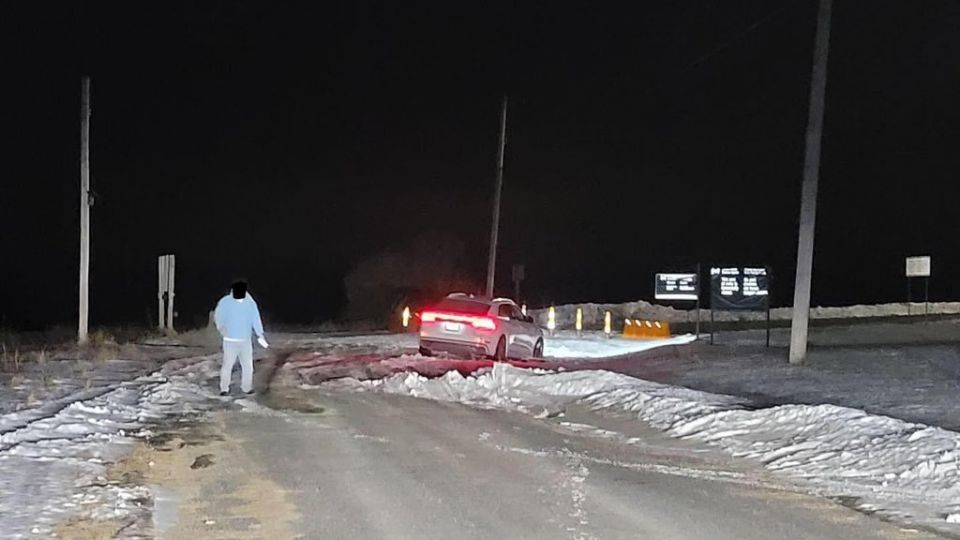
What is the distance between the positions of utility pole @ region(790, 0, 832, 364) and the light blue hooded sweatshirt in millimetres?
10098

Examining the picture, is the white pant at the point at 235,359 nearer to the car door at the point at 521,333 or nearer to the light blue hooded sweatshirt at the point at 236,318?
the light blue hooded sweatshirt at the point at 236,318

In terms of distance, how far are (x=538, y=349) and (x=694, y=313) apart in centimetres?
2205

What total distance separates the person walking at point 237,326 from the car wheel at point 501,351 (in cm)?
835

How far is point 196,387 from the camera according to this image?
18.9 m

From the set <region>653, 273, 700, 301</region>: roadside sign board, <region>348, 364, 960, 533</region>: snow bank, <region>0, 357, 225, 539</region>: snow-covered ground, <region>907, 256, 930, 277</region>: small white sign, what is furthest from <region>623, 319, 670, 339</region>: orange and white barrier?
<region>0, 357, 225, 539</region>: snow-covered ground

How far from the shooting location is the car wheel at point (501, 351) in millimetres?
25703

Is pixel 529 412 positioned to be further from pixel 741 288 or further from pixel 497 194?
pixel 497 194

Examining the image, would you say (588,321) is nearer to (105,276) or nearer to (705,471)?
(705,471)

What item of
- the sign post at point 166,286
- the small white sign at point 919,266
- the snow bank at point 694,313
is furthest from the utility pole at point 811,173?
the snow bank at point 694,313

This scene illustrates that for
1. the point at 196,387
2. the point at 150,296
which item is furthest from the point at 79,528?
the point at 150,296

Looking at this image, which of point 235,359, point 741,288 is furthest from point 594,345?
point 235,359

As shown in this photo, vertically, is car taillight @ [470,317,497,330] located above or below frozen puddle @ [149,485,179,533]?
above

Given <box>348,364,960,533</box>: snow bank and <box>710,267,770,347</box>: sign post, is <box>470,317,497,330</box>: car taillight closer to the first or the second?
<box>348,364,960,533</box>: snow bank

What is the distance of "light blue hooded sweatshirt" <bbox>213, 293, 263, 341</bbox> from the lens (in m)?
18.0
